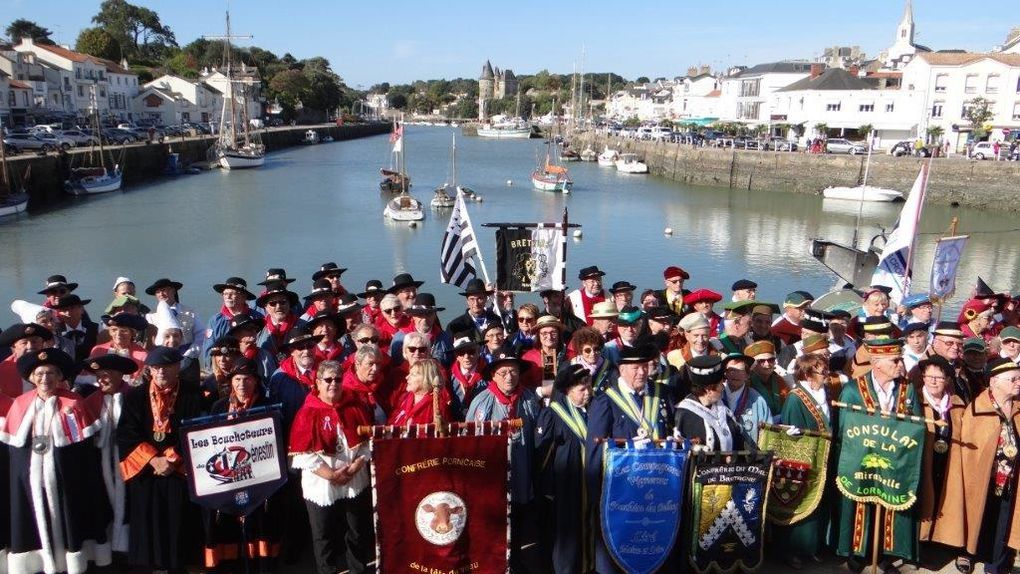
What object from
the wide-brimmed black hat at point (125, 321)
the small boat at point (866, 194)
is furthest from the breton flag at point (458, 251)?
the small boat at point (866, 194)

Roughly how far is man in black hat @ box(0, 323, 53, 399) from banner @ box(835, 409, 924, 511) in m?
6.35

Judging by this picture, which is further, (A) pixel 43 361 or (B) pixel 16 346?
(B) pixel 16 346

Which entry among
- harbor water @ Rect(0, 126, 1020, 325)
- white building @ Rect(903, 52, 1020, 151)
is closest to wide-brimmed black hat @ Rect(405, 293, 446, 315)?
harbor water @ Rect(0, 126, 1020, 325)

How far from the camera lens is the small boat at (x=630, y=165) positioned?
66625 mm

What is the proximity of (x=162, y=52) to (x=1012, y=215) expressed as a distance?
136346 millimetres

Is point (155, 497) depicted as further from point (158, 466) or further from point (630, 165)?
point (630, 165)

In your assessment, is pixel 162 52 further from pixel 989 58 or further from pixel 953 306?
pixel 953 306

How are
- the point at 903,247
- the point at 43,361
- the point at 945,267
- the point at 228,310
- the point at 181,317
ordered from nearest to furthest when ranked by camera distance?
the point at 43,361
the point at 228,310
the point at 181,317
the point at 903,247
the point at 945,267

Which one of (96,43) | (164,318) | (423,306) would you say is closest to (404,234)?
(164,318)

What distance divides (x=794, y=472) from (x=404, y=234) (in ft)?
105

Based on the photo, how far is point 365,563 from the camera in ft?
17.2

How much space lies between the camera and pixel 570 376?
200 inches

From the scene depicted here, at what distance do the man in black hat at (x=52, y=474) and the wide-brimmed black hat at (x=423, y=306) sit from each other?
3.01m

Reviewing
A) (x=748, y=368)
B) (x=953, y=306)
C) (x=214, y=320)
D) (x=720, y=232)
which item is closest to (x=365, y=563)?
(x=748, y=368)
